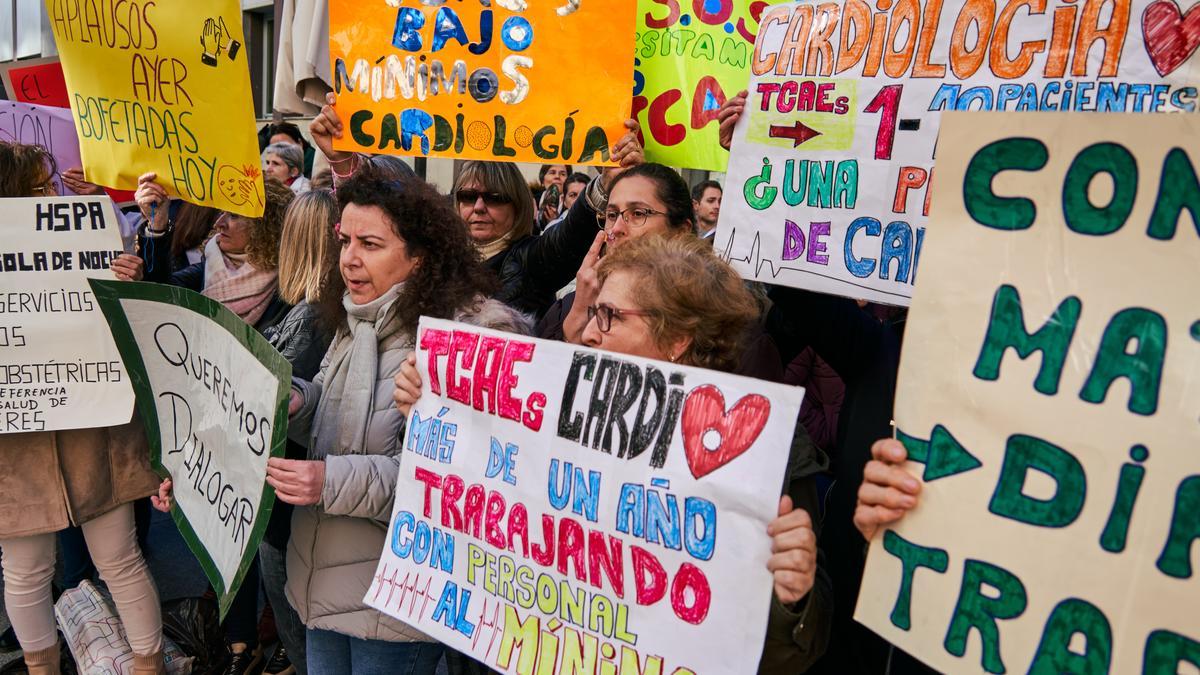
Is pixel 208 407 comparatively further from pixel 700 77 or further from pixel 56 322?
pixel 700 77

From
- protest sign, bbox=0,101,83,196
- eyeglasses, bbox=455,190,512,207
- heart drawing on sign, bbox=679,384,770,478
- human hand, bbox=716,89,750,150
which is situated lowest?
heart drawing on sign, bbox=679,384,770,478

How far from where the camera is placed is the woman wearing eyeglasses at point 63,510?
310 cm

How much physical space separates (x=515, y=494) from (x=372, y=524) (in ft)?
2.22

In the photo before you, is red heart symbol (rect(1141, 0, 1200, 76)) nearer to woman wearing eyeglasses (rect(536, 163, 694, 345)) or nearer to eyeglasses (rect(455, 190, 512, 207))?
woman wearing eyeglasses (rect(536, 163, 694, 345))

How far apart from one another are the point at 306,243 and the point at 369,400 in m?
1.42

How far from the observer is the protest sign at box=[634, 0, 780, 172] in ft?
9.77

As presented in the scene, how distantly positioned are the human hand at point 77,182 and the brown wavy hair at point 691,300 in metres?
3.31

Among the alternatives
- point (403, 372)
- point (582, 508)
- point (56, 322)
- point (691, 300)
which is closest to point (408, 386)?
point (403, 372)

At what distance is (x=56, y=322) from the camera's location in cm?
307

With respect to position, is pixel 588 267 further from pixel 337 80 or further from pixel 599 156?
pixel 337 80

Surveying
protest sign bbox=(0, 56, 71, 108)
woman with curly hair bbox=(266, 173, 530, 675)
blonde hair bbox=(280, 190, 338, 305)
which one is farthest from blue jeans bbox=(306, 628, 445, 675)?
protest sign bbox=(0, 56, 71, 108)

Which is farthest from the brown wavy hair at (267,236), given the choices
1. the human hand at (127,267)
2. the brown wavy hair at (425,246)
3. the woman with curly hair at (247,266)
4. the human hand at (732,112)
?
the human hand at (732,112)

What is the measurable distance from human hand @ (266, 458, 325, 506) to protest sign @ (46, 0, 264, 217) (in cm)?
128

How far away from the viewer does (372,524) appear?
7.71 feet
